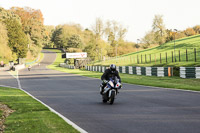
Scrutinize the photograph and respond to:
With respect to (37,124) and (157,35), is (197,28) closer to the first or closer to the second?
(157,35)

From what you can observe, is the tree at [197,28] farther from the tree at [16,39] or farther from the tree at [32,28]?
the tree at [16,39]

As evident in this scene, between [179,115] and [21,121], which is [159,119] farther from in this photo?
[21,121]

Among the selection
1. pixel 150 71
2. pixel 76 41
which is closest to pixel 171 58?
pixel 150 71

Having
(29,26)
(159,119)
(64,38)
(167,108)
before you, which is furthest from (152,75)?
(64,38)

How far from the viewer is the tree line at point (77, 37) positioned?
93.2 m

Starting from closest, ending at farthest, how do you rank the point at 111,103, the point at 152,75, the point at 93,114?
the point at 93,114
the point at 111,103
the point at 152,75

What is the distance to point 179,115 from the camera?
379 inches

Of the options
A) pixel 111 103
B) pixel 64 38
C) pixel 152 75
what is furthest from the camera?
pixel 64 38

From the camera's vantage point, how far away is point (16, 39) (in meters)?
98.5

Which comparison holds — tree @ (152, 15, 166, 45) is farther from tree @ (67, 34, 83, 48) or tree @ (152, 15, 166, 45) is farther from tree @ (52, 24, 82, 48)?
tree @ (52, 24, 82, 48)

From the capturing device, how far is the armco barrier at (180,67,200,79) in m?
27.7

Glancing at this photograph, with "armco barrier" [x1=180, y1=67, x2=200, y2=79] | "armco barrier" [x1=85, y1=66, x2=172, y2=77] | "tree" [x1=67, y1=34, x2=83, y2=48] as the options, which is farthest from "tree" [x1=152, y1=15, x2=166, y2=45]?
"armco barrier" [x1=180, y1=67, x2=200, y2=79]

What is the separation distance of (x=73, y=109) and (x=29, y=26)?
11552 cm

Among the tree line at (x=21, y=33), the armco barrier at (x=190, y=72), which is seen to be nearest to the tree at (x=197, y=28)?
the tree line at (x=21, y=33)
